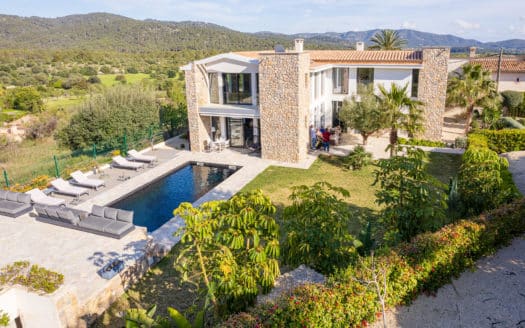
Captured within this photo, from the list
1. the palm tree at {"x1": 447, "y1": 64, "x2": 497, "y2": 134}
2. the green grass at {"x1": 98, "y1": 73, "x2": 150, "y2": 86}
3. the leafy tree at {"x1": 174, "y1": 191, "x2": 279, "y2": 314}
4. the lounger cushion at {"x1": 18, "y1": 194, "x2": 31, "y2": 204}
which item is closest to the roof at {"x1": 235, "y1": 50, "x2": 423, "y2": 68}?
the palm tree at {"x1": 447, "y1": 64, "x2": 497, "y2": 134}

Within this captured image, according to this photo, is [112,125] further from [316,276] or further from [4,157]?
[316,276]

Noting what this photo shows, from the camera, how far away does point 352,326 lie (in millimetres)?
8102

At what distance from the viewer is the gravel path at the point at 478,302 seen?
28.3 feet

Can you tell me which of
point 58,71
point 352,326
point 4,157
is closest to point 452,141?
point 352,326

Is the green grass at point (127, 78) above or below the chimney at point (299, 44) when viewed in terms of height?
below

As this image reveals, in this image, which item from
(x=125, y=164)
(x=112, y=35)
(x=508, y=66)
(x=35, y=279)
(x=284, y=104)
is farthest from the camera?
(x=112, y=35)

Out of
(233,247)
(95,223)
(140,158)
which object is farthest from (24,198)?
(233,247)

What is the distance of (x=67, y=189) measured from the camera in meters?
18.5

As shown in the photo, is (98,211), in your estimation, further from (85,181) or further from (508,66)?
(508,66)

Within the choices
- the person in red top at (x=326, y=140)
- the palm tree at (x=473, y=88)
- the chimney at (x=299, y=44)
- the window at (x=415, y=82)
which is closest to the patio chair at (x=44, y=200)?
the person in red top at (x=326, y=140)

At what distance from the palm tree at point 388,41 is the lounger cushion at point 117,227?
40.5 metres

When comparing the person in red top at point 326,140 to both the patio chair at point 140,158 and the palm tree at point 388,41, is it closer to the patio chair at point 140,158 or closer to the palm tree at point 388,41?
the patio chair at point 140,158

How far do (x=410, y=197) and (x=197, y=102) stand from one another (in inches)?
677

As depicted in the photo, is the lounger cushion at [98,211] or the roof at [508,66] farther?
the roof at [508,66]
